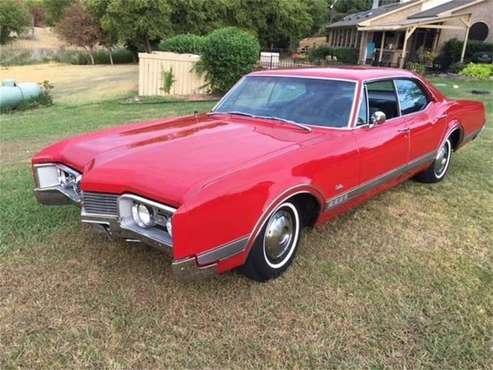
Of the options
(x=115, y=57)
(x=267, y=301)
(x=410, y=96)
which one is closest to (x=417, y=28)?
(x=410, y=96)

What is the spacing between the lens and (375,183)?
3.91m

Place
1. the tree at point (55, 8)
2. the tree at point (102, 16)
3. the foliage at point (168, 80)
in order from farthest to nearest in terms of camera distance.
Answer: the tree at point (55, 8) < the tree at point (102, 16) < the foliage at point (168, 80)

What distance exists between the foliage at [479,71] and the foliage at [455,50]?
3534mm

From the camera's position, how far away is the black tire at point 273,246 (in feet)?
9.48

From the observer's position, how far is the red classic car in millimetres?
2561

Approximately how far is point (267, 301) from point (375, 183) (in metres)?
1.65

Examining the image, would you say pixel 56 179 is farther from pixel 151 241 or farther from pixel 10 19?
pixel 10 19

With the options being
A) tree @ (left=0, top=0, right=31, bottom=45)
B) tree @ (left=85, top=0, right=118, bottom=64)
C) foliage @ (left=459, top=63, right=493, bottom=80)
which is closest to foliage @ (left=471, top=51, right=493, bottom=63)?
foliage @ (left=459, top=63, right=493, bottom=80)

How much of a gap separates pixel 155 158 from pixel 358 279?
172cm

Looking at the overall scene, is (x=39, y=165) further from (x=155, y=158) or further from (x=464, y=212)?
(x=464, y=212)

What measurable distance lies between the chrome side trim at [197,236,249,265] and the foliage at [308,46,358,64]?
103 ft

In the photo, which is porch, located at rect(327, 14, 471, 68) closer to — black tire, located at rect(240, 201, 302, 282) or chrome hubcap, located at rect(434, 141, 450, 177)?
chrome hubcap, located at rect(434, 141, 450, 177)

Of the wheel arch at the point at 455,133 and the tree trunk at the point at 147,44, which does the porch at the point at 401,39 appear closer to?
the tree trunk at the point at 147,44

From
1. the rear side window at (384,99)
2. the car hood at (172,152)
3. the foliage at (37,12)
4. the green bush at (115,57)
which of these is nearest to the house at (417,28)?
the green bush at (115,57)
